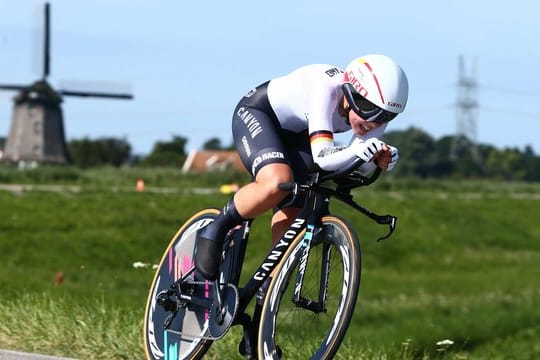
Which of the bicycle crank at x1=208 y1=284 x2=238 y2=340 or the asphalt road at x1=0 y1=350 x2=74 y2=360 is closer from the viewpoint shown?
the bicycle crank at x1=208 y1=284 x2=238 y2=340

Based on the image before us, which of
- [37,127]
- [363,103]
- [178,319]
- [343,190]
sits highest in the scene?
[363,103]

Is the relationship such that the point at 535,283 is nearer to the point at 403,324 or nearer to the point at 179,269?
the point at 403,324

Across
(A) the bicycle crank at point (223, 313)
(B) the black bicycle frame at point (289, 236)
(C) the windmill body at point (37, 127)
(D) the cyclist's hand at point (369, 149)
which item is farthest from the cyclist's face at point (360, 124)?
(C) the windmill body at point (37, 127)

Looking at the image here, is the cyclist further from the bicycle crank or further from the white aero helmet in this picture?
the bicycle crank

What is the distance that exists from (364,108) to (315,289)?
3.12 ft

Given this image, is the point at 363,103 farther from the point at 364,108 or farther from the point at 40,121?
the point at 40,121

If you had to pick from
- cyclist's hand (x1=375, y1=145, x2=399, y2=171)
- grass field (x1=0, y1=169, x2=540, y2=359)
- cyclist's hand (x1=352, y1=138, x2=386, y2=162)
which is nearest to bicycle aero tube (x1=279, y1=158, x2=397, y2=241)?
cyclist's hand (x1=375, y1=145, x2=399, y2=171)

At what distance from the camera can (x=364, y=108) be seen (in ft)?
17.1

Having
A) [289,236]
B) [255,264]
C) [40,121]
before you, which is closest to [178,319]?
[289,236]

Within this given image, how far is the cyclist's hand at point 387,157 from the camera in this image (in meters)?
5.05

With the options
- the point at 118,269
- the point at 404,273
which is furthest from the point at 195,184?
the point at 118,269

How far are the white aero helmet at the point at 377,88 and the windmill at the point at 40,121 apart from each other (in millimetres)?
76749

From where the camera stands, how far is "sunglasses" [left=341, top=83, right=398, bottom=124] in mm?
5152

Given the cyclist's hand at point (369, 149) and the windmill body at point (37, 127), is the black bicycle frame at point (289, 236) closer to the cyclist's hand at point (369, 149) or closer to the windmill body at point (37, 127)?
the cyclist's hand at point (369, 149)
